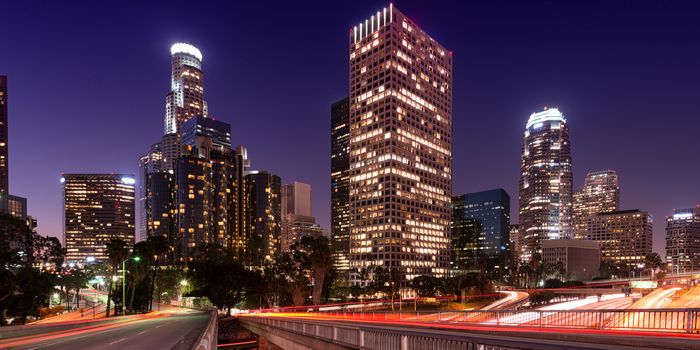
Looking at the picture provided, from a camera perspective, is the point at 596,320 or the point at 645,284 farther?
the point at 645,284

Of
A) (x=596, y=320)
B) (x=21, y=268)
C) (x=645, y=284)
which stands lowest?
(x=645, y=284)

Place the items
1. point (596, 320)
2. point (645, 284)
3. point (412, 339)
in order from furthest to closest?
point (645, 284), point (596, 320), point (412, 339)

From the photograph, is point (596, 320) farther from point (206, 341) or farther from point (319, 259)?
point (319, 259)

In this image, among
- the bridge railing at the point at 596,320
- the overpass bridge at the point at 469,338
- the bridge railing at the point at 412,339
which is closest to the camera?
the bridge railing at the point at 412,339

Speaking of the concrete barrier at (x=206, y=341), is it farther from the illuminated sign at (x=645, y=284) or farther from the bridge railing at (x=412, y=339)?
the illuminated sign at (x=645, y=284)

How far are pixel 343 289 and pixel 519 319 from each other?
110m

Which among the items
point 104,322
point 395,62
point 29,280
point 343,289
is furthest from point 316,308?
point 395,62

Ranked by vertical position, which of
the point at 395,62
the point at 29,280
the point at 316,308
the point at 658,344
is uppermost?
the point at 395,62

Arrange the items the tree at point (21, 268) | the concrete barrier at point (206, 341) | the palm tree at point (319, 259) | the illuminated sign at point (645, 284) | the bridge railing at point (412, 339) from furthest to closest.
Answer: the illuminated sign at point (645, 284) < the palm tree at point (319, 259) < the tree at point (21, 268) < the concrete barrier at point (206, 341) < the bridge railing at point (412, 339)

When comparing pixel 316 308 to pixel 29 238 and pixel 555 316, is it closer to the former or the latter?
pixel 29 238

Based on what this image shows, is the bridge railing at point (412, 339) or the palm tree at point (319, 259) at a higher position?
the bridge railing at point (412, 339)

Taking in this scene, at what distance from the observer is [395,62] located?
200 metres

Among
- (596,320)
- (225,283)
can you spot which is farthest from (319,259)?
(596,320)

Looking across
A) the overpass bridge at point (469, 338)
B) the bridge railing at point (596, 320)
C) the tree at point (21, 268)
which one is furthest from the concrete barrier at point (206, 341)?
the tree at point (21, 268)
